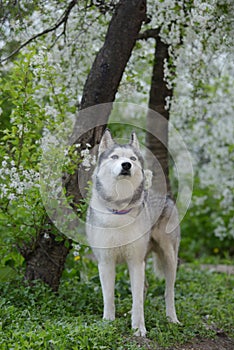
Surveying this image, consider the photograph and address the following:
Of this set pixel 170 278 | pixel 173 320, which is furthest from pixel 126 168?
pixel 173 320

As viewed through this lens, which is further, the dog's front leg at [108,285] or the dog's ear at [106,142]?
the dog's front leg at [108,285]

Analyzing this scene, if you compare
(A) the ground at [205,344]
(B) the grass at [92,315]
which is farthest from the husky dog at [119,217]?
(B) the grass at [92,315]

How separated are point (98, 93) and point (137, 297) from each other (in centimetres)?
218

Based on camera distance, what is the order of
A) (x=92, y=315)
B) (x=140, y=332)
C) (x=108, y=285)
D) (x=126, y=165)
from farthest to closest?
(x=92, y=315) → (x=108, y=285) → (x=140, y=332) → (x=126, y=165)

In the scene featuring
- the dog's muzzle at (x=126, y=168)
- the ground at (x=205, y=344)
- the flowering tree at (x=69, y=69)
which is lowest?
the ground at (x=205, y=344)

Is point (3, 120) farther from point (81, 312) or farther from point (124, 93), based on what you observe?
point (81, 312)

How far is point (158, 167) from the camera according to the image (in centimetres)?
781

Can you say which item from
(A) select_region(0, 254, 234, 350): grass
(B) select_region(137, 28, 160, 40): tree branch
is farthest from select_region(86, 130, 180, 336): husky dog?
(B) select_region(137, 28, 160, 40): tree branch

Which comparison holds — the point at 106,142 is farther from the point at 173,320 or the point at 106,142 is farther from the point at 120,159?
the point at 173,320

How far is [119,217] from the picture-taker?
5199mm

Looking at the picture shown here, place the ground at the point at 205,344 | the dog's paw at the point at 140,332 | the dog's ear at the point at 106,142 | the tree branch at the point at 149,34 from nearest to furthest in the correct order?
1. the ground at the point at 205,344
2. the dog's paw at the point at 140,332
3. the dog's ear at the point at 106,142
4. the tree branch at the point at 149,34

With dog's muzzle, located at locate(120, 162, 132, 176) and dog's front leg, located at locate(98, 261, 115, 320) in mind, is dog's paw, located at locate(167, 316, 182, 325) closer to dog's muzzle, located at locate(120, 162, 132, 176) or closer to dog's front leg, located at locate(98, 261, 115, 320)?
dog's front leg, located at locate(98, 261, 115, 320)

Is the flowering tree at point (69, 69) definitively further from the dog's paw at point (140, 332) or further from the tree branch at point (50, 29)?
the dog's paw at point (140, 332)

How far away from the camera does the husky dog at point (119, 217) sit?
16.5 feet
